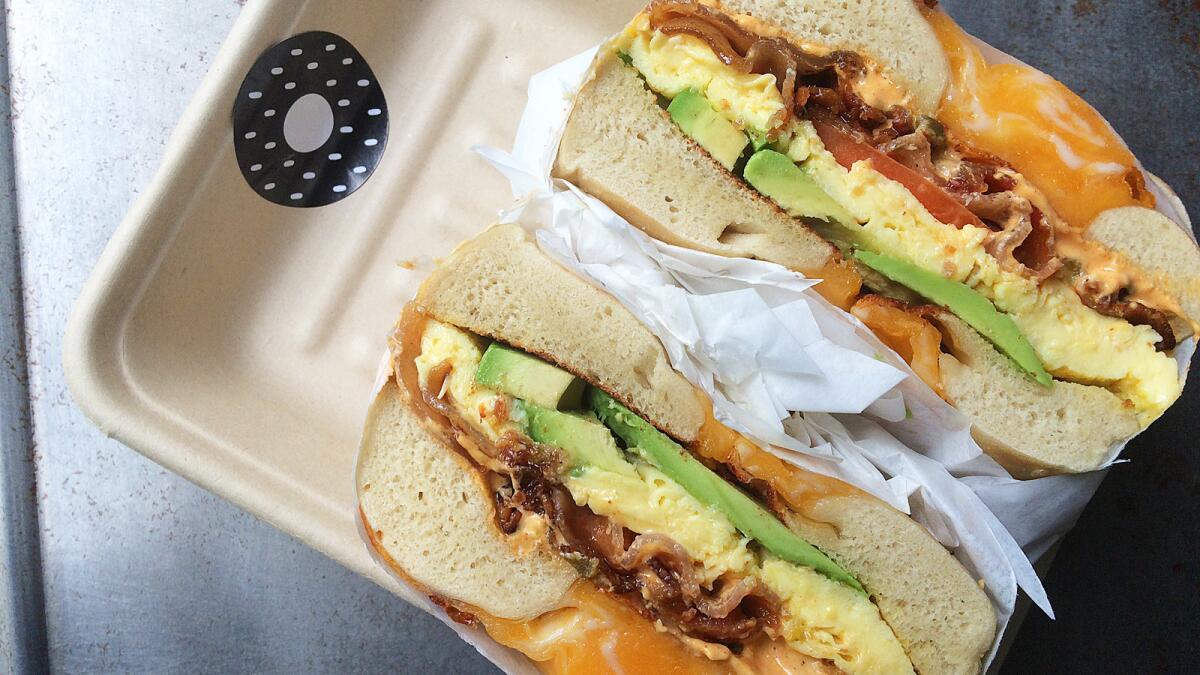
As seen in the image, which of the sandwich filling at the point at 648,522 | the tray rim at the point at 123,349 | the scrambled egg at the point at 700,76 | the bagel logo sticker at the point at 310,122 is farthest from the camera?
the bagel logo sticker at the point at 310,122

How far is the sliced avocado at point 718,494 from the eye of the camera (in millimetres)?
1606

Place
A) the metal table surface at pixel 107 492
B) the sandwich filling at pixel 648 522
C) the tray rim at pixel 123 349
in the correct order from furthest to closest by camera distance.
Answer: the metal table surface at pixel 107 492 < the tray rim at pixel 123 349 < the sandwich filling at pixel 648 522

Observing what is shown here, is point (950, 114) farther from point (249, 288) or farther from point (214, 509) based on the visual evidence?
point (214, 509)

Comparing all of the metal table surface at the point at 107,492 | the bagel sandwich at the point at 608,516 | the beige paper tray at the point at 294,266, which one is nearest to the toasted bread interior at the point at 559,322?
the bagel sandwich at the point at 608,516

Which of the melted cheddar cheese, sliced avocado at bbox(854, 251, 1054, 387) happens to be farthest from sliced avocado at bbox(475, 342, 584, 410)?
the melted cheddar cheese

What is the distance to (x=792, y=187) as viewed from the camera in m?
1.73

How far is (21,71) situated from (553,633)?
7.71 feet

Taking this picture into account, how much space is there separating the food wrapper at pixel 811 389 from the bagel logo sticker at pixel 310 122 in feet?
2.58

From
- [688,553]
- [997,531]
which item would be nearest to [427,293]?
[688,553]

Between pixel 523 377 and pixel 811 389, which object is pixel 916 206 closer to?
pixel 811 389

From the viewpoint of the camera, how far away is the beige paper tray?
6.90ft

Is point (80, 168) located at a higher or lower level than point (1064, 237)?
lower

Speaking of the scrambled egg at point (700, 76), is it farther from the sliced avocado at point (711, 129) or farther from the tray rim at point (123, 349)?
the tray rim at point (123, 349)

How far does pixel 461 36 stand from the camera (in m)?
2.45
